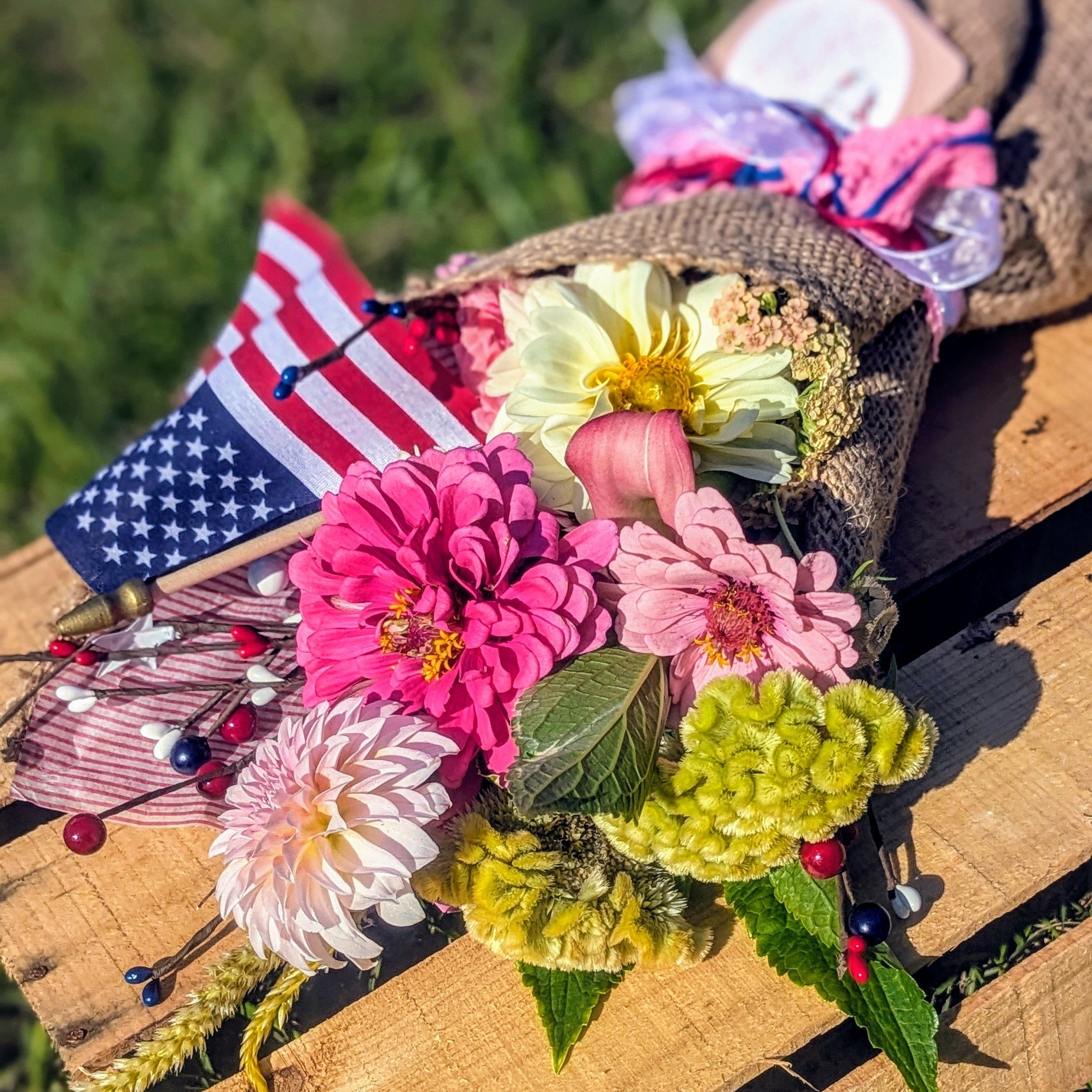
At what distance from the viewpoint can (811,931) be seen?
39.9 inches

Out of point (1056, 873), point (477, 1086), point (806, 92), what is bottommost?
point (1056, 873)

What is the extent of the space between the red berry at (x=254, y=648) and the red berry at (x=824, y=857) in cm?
57

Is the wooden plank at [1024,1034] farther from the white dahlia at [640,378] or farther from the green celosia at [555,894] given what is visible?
the white dahlia at [640,378]

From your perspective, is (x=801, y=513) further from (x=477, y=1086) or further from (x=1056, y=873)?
(x=477, y=1086)

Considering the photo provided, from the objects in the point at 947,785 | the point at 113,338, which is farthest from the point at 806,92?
the point at 113,338

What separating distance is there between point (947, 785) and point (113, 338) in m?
1.81

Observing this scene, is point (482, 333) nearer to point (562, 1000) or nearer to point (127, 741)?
point (127, 741)

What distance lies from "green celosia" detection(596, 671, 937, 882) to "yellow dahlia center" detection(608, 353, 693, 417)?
0.28m

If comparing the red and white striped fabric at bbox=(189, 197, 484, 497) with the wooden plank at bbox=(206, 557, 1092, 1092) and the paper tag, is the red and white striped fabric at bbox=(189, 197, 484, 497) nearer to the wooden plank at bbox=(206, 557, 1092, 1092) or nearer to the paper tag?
the wooden plank at bbox=(206, 557, 1092, 1092)

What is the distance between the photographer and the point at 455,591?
0.99 m

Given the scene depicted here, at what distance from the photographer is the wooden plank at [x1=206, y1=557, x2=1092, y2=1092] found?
3.41 feet

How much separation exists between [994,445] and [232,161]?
174cm

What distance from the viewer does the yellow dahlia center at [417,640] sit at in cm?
98

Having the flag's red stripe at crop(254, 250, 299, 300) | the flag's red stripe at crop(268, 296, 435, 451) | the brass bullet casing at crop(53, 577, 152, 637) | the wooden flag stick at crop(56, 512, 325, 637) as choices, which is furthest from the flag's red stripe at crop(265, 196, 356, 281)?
the brass bullet casing at crop(53, 577, 152, 637)
